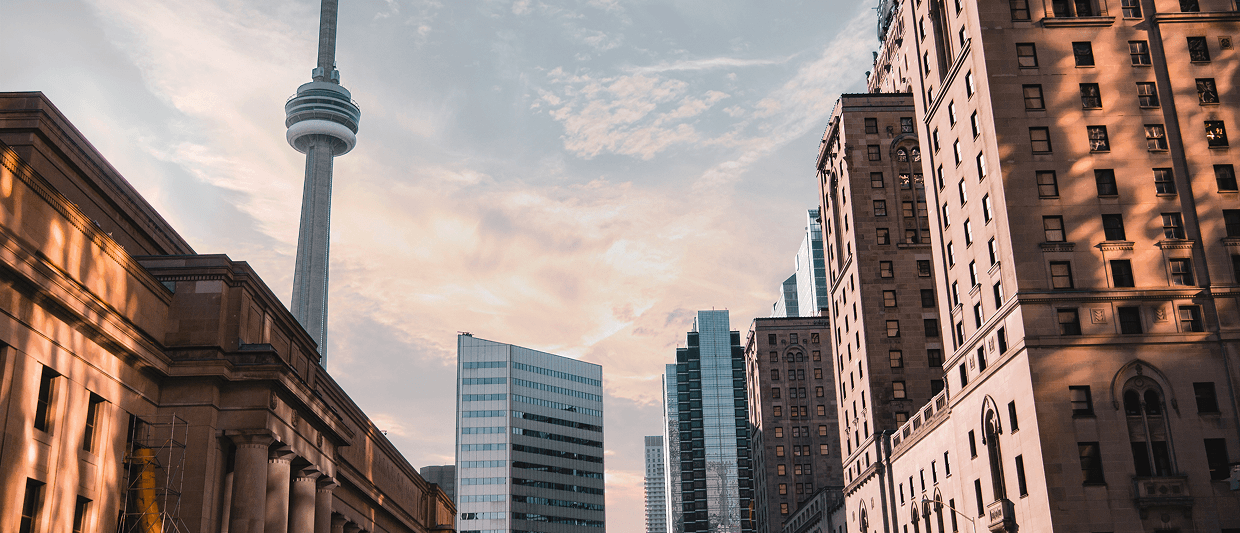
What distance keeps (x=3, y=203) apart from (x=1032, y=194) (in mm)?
56502

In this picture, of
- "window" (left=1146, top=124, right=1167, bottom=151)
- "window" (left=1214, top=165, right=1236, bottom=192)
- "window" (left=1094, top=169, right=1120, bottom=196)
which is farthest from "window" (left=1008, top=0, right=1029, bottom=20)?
"window" (left=1214, top=165, right=1236, bottom=192)

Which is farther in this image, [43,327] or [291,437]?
[291,437]

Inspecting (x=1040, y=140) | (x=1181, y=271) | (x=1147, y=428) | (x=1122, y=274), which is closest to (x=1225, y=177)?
(x=1181, y=271)

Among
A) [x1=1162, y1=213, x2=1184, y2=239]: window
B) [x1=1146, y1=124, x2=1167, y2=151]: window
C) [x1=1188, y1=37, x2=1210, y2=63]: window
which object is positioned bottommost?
[x1=1162, y1=213, x2=1184, y2=239]: window

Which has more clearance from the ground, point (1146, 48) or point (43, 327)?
point (1146, 48)

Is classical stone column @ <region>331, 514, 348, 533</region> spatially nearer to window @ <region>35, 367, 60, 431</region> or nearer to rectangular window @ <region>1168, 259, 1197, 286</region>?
window @ <region>35, 367, 60, 431</region>

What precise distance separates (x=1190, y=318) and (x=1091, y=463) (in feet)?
37.7

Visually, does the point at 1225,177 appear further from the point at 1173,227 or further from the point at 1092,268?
the point at 1092,268

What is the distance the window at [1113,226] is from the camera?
6544 centimetres

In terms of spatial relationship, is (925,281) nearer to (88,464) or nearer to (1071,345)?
(1071,345)

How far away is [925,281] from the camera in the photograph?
105 meters

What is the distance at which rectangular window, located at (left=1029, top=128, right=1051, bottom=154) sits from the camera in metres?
67.7

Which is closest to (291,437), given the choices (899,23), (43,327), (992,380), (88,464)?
(88,464)

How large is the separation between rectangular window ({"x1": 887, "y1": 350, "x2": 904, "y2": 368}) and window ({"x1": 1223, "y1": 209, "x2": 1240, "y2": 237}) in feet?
127
